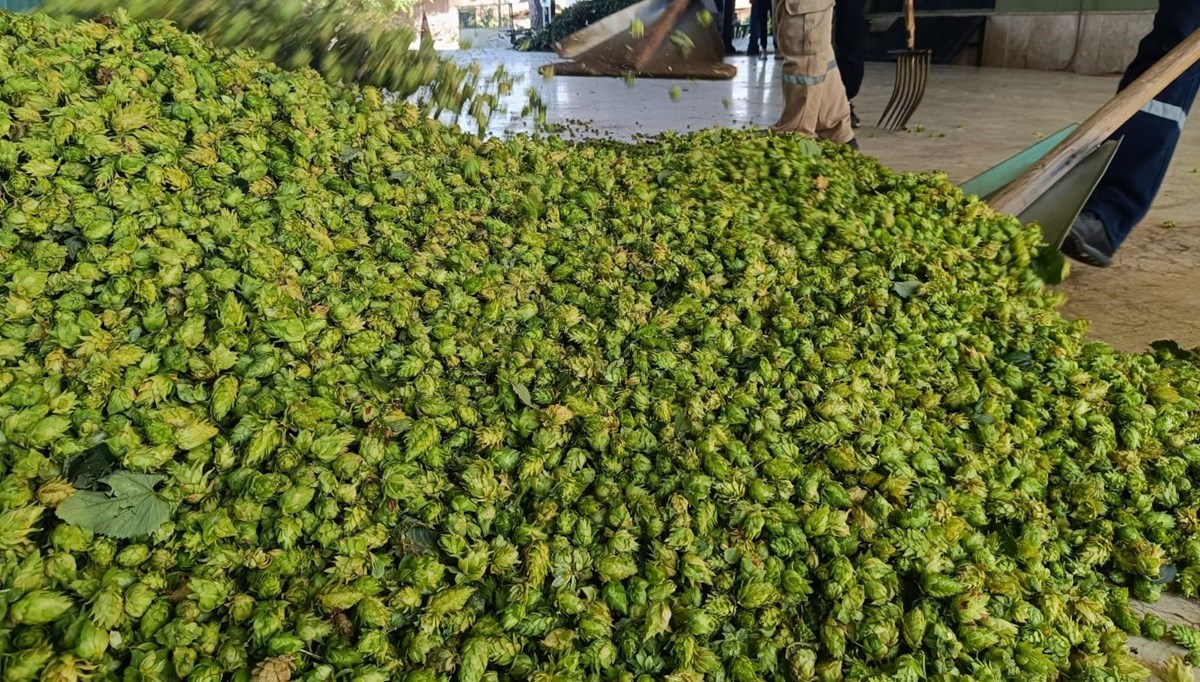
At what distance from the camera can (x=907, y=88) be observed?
21.1 feet

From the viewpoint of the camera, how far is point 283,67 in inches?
113

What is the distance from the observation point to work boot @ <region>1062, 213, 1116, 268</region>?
11.1ft

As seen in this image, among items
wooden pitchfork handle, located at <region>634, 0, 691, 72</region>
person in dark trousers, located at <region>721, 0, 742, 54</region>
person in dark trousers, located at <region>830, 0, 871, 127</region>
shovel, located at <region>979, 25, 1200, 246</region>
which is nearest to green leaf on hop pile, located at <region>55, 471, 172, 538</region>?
shovel, located at <region>979, 25, 1200, 246</region>

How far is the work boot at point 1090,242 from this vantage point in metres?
3.37

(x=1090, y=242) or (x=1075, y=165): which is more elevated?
(x=1075, y=165)

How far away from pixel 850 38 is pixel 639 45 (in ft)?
8.03

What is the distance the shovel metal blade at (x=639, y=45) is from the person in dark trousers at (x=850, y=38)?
1.49m

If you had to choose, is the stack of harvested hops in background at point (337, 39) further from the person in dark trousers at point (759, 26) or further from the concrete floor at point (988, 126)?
the person in dark trousers at point (759, 26)

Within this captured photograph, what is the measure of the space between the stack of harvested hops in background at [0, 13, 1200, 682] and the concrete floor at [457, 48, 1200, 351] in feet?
2.15

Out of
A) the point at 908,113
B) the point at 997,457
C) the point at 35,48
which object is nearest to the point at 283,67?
the point at 35,48

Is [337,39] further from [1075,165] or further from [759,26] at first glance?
[759,26]

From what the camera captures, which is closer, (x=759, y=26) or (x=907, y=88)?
(x=907, y=88)

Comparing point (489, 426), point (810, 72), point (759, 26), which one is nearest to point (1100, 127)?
point (810, 72)

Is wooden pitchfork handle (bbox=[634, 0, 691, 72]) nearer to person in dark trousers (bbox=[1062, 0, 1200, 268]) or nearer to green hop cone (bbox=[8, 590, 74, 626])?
person in dark trousers (bbox=[1062, 0, 1200, 268])
